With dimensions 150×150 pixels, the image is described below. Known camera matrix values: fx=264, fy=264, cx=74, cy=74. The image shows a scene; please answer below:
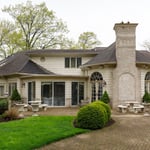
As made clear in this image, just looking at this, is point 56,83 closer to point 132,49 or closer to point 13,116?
point 132,49

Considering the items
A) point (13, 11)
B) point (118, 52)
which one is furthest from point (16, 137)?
point (13, 11)

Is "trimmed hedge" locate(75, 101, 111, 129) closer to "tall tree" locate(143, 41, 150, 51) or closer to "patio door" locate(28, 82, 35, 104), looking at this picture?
"patio door" locate(28, 82, 35, 104)

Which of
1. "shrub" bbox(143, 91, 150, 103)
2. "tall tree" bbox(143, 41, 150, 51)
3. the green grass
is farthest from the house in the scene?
"tall tree" bbox(143, 41, 150, 51)

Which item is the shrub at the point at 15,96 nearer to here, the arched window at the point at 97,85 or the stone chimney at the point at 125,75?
the arched window at the point at 97,85

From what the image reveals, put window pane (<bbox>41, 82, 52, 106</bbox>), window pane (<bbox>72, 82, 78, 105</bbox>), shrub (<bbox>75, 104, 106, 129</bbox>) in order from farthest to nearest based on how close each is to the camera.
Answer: window pane (<bbox>72, 82, 78, 105</bbox>), window pane (<bbox>41, 82, 52, 106</bbox>), shrub (<bbox>75, 104, 106, 129</bbox>)

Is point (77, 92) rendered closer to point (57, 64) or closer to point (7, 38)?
point (57, 64)

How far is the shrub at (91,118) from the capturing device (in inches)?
469

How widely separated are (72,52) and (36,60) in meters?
3.74

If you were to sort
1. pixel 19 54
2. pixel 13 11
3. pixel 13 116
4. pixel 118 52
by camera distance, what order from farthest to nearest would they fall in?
pixel 13 11, pixel 19 54, pixel 118 52, pixel 13 116

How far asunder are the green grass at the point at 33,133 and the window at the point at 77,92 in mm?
10645

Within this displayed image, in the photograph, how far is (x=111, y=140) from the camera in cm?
973

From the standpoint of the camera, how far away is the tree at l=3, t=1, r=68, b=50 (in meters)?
42.1

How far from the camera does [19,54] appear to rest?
2873cm

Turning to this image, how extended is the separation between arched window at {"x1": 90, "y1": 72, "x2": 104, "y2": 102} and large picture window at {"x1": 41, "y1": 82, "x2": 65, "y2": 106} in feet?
8.83
